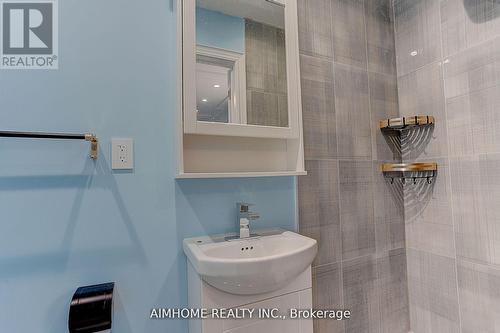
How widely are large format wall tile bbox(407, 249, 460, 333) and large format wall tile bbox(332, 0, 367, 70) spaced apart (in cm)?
117

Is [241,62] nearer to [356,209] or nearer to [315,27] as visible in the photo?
[315,27]

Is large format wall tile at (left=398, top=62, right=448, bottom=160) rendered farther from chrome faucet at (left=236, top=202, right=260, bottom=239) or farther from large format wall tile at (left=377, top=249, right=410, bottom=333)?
chrome faucet at (left=236, top=202, right=260, bottom=239)

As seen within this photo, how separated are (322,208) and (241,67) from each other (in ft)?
2.56

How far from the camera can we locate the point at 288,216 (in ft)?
3.85

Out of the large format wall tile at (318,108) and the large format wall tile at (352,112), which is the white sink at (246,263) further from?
the large format wall tile at (352,112)

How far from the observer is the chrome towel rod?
0.73 meters

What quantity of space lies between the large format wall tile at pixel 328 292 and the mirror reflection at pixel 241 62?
0.76m

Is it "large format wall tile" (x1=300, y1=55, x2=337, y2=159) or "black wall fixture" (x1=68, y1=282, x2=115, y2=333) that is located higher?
"large format wall tile" (x1=300, y1=55, x2=337, y2=159)

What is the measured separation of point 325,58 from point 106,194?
121 centimetres

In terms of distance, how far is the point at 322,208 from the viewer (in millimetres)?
1245

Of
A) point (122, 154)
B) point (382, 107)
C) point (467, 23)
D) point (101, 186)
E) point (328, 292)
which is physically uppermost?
point (467, 23)

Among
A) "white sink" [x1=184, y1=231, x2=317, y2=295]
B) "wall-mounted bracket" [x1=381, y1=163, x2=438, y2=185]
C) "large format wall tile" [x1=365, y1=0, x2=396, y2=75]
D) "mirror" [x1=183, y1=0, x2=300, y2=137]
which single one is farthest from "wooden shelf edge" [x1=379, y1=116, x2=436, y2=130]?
"white sink" [x1=184, y1=231, x2=317, y2=295]

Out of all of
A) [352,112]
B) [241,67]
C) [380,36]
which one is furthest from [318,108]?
[380,36]

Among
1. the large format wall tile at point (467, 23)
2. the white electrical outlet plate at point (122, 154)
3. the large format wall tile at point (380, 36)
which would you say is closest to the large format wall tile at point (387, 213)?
the large format wall tile at point (380, 36)
